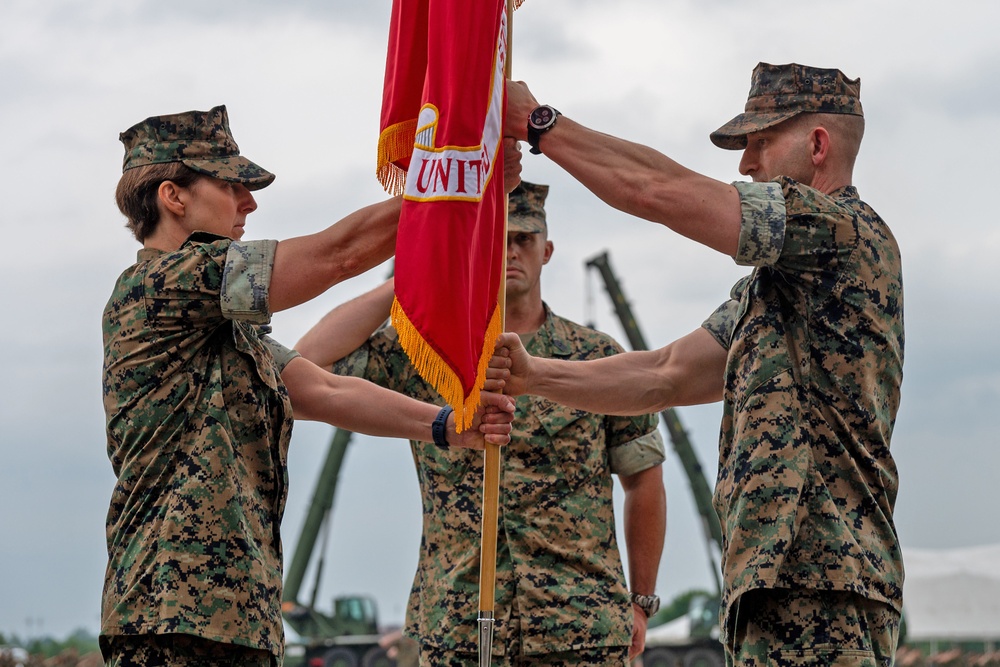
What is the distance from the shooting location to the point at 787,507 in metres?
3.56

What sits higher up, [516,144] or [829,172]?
[516,144]

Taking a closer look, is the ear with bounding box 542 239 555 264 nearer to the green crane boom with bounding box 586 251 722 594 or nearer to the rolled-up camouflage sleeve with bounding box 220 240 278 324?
the rolled-up camouflage sleeve with bounding box 220 240 278 324

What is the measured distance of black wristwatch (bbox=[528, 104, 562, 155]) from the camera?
4.10 metres

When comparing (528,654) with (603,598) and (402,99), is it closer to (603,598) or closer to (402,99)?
(603,598)

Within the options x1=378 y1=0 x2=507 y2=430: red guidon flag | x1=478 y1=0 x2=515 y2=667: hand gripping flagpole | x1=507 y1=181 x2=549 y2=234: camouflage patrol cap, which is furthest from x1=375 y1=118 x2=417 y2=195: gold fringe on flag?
x1=507 y1=181 x2=549 y2=234: camouflage patrol cap

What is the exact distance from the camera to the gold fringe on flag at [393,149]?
14.1 ft

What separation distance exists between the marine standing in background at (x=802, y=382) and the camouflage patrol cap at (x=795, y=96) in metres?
0.01

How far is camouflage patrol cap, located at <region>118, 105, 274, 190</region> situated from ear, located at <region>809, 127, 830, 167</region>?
1729 mm

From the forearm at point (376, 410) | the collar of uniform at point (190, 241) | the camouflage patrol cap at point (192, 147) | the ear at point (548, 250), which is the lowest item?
the forearm at point (376, 410)

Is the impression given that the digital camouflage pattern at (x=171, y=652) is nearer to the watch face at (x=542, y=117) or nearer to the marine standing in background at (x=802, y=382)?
the marine standing in background at (x=802, y=382)

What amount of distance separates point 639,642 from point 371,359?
163cm

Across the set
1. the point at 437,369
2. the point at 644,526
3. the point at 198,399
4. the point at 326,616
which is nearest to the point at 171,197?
the point at 198,399

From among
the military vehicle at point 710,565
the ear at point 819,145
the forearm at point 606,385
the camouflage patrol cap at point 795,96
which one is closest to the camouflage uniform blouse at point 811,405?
the ear at point 819,145

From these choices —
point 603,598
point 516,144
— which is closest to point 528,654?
point 603,598
